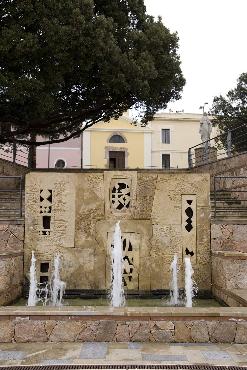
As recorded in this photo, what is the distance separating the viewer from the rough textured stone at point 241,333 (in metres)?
4.97

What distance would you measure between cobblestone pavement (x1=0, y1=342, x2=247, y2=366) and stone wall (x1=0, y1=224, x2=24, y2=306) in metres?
1.88

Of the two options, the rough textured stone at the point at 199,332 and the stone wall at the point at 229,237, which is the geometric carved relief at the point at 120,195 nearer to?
the stone wall at the point at 229,237

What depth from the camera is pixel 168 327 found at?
16.5 feet

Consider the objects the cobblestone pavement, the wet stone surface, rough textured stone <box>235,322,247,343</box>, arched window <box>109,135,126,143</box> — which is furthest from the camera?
arched window <box>109,135,126,143</box>

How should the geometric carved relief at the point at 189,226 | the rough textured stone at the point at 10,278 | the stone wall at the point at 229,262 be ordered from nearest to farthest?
1. the stone wall at the point at 229,262
2. the rough textured stone at the point at 10,278
3. the geometric carved relief at the point at 189,226

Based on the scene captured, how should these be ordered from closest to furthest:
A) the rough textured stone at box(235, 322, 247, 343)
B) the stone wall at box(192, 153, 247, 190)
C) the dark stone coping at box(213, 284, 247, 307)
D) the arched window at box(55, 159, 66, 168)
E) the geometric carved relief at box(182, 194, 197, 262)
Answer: the rough textured stone at box(235, 322, 247, 343) < the dark stone coping at box(213, 284, 247, 307) < the geometric carved relief at box(182, 194, 197, 262) < the stone wall at box(192, 153, 247, 190) < the arched window at box(55, 159, 66, 168)

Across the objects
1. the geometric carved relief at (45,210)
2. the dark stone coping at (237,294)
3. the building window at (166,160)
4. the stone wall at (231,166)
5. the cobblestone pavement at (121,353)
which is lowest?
the cobblestone pavement at (121,353)

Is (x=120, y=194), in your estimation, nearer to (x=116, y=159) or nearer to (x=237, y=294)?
(x=237, y=294)

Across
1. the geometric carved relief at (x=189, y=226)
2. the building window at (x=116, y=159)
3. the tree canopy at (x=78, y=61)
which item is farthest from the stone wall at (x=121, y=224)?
the building window at (x=116, y=159)

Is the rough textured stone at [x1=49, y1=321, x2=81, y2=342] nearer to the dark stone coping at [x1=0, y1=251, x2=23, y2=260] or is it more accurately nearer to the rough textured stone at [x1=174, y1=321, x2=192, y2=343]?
the rough textured stone at [x1=174, y1=321, x2=192, y2=343]

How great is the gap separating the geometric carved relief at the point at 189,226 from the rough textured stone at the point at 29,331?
121 inches

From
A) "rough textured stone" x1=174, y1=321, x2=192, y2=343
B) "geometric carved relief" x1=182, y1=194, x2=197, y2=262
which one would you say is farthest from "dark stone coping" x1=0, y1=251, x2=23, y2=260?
"rough textured stone" x1=174, y1=321, x2=192, y2=343

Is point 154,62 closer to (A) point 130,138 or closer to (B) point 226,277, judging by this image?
(B) point 226,277

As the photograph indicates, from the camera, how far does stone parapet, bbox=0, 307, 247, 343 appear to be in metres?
4.99
